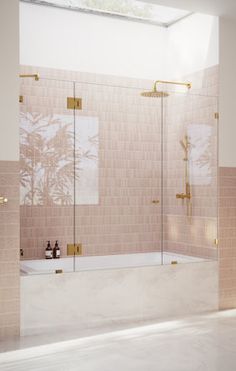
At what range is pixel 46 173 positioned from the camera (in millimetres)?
4805

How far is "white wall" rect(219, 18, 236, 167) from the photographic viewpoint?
5.36 m

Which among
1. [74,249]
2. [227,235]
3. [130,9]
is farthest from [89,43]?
[227,235]

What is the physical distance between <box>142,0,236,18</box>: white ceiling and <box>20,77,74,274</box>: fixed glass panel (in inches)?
48.6

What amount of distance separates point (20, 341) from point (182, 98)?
284 centimetres

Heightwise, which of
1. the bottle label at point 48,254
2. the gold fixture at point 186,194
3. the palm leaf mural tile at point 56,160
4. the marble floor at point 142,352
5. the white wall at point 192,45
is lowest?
the marble floor at point 142,352

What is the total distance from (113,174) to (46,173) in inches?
26.9

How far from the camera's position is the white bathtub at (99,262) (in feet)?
15.3

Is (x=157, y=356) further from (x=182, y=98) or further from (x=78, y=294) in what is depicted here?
(x=182, y=98)

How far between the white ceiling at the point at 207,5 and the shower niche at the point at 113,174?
807mm

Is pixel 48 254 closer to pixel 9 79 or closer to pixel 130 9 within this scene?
pixel 9 79

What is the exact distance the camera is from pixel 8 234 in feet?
14.4

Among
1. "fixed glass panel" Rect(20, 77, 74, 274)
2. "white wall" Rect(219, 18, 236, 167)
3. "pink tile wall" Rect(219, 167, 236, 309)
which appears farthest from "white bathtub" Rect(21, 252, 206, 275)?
"white wall" Rect(219, 18, 236, 167)

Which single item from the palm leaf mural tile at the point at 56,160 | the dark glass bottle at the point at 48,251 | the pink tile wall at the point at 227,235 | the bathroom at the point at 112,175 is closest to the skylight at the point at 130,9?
the bathroom at the point at 112,175

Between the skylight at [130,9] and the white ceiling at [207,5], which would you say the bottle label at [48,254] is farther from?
the skylight at [130,9]
